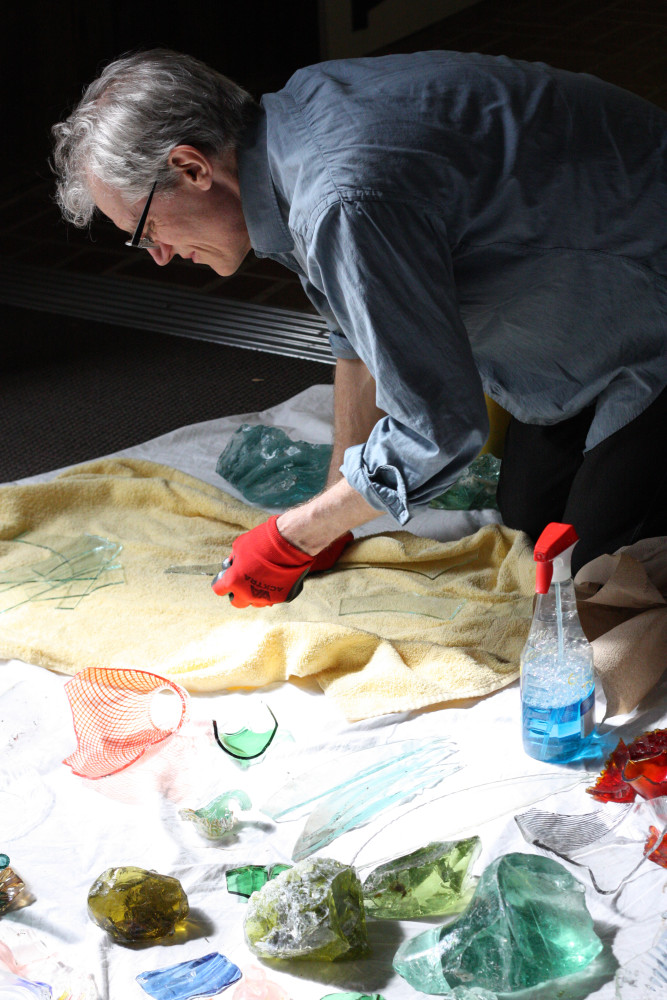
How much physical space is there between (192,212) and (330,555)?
2.35 ft

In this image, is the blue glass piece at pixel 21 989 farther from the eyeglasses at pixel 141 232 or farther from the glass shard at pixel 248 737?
the eyeglasses at pixel 141 232

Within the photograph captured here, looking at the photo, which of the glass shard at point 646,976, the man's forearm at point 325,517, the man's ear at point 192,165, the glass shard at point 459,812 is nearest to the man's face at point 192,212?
the man's ear at point 192,165

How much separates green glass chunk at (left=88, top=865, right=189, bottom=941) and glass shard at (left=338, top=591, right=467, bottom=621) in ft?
2.17

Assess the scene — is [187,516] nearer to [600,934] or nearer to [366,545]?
[366,545]

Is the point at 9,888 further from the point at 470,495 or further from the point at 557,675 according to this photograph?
the point at 470,495

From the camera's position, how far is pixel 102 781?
1445 mm

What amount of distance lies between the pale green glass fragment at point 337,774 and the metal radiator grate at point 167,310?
5.18 ft

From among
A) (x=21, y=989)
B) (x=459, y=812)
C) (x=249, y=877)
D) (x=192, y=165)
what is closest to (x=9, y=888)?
(x=21, y=989)

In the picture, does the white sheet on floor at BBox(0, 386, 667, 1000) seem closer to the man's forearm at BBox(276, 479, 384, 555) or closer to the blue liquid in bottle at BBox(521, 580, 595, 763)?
the blue liquid in bottle at BBox(521, 580, 595, 763)

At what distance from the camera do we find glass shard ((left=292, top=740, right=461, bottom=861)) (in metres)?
1.34

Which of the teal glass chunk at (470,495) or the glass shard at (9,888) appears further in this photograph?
the teal glass chunk at (470,495)

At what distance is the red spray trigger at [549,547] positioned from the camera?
1.30 m

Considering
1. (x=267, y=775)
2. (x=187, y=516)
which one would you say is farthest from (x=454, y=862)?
(x=187, y=516)

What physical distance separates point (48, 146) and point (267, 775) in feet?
11.9
